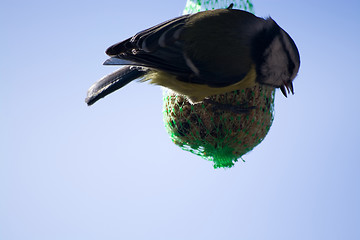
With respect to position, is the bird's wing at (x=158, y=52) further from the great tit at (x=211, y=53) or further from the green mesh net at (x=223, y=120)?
the green mesh net at (x=223, y=120)

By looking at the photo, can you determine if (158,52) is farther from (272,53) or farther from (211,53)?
(272,53)

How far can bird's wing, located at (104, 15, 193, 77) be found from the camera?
2.68 meters

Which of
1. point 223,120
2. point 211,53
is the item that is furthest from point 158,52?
point 223,120

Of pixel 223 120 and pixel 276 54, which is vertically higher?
pixel 276 54

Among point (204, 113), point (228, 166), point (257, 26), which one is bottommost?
point (228, 166)

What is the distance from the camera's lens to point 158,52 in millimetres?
2688

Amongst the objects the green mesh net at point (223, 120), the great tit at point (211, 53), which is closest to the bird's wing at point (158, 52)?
the great tit at point (211, 53)

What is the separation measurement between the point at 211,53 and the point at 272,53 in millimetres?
352

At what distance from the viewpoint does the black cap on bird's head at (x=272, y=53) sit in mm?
2803

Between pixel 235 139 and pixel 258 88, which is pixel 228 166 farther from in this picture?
pixel 258 88

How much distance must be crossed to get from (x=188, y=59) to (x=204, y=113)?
41 centimetres

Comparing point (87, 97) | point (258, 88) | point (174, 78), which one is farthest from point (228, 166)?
point (87, 97)

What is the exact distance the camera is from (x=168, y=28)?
272 centimetres

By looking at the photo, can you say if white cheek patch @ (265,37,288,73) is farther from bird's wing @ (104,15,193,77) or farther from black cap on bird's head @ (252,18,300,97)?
Result: bird's wing @ (104,15,193,77)
